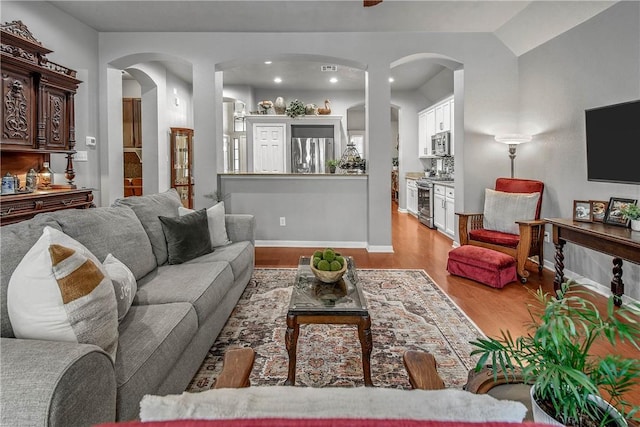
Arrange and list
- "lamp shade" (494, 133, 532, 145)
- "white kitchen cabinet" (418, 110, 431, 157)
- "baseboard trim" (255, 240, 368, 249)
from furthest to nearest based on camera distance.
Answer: "white kitchen cabinet" (418, 110, 431, 157), "baseboard trim" (255, 240, 368, 249), "lamp shade" (494, 133, 532, 145)

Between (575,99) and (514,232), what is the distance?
146cm

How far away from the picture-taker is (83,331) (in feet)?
3.97

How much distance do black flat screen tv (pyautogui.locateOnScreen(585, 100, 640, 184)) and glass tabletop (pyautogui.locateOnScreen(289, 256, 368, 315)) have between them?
2442 mm

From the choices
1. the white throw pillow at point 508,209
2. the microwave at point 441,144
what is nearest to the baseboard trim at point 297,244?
the white throw pillow at point 508,209

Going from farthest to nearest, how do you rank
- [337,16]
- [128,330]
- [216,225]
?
[337,16], [216,225], [128,330]

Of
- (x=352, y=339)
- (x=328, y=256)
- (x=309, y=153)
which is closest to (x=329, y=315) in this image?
(x=328, y=256)

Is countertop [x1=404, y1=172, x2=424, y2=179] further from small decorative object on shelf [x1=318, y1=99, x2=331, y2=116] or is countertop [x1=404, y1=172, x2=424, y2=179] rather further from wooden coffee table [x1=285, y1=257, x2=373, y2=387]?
wooden coffee table [x1=285, y1=257, x2=373, y2=387]

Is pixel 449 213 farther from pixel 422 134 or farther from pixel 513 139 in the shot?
pixel 422 134

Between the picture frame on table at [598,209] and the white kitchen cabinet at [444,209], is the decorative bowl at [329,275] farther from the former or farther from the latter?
the white kitchen cabinet at [444,209]

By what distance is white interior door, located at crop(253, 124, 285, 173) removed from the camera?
8.52 m

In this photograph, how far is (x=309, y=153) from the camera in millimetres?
8688

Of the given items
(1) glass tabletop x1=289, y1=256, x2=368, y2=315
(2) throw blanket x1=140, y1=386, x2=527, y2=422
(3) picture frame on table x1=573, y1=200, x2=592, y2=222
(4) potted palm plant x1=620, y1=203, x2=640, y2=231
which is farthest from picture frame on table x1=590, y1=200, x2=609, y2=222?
(2) throw blanket x1=140, y1=386, x2=527, y2=422

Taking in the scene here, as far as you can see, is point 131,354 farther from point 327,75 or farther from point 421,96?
point 421,96

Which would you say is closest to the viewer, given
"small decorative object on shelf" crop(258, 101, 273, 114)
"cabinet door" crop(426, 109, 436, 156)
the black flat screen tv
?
the black flat screen tv
